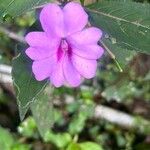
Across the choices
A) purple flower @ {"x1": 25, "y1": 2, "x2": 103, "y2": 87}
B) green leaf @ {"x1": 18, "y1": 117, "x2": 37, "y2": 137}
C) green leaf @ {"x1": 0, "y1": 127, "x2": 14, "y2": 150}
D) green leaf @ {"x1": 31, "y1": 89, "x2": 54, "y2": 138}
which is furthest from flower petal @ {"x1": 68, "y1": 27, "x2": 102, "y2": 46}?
green leaf @ {"x1": 18, "y1": 117, "x2": 37, "y2": 137}

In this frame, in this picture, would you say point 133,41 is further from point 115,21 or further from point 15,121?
point 15,121

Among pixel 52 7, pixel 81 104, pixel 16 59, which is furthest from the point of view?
pixel 81 104

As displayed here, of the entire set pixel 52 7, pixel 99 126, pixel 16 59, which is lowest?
pixel 99 126

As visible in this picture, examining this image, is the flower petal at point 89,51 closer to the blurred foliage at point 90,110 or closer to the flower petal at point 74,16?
the flower petal at point 74,16

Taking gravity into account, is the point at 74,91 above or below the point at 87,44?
below

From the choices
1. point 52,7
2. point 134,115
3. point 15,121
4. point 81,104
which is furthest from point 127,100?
point 52,7

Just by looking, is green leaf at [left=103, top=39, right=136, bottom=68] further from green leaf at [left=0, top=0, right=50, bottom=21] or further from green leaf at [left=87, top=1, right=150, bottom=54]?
green leaf at [left=0, top=0, right=50, bottom=21]
